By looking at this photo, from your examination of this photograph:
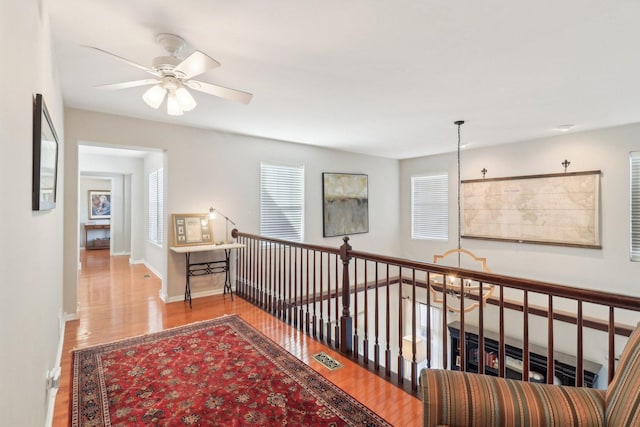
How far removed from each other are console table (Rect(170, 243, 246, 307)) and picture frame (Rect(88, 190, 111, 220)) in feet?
22.6

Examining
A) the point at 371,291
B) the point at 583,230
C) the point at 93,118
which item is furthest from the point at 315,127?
the point at 583,230

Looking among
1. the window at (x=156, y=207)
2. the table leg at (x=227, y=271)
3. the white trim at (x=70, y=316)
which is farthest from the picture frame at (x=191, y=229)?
the window at (x=156, y=207)

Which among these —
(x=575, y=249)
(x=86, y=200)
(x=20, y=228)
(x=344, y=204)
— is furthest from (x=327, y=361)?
(x=86, y=200)

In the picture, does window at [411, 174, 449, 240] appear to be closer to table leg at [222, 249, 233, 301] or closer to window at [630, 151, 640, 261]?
window at [630, 151, 640, 261]

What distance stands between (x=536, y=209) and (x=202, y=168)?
5308mm

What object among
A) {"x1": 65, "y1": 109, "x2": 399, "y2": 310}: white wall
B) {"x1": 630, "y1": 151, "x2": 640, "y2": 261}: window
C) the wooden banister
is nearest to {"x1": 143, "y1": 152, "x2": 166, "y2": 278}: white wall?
{"x1": 65, "y1": 109, "x2": 399, "y2": 310}: white wall

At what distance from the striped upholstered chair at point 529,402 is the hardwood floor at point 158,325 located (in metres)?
0.85

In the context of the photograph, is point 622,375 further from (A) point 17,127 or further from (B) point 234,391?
(A) point 17,127

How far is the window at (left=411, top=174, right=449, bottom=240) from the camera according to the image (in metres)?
6.43

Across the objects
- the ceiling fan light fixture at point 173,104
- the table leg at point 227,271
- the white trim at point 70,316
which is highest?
the ceiling fan light fixture at point 173,104

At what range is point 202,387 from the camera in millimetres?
2256

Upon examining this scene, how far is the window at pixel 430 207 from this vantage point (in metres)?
6.43

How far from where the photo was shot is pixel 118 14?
74.9 inches

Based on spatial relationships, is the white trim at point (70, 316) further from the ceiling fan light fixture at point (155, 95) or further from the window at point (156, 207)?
the ceiling fan light fixture at point (155, 95)
